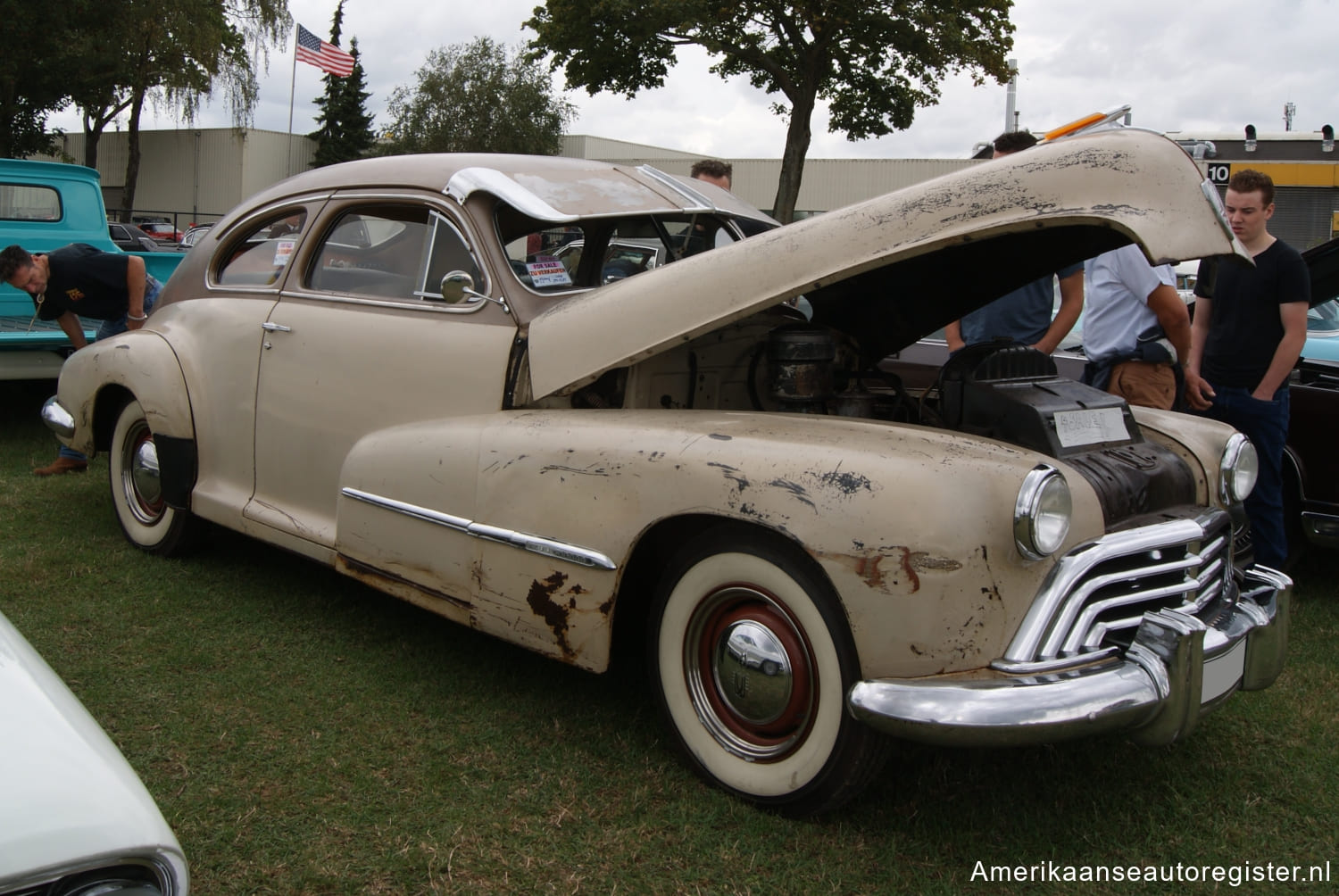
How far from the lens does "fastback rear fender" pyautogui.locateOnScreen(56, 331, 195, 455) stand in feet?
13.7

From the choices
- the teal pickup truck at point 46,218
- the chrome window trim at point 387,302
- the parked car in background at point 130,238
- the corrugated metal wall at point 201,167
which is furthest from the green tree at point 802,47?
the corrugated metal wall at point 201,167

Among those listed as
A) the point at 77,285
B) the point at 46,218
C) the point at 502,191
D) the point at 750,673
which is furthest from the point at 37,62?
the point at 750,673

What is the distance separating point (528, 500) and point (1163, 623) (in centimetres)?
159

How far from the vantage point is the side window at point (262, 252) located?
4047 millimetres

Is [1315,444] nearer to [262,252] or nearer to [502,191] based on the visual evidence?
[502,191]

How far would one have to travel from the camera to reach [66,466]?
5918 millimetres

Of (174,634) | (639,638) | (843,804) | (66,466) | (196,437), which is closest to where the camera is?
(843,804)

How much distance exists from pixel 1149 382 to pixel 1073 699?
8.86 ft

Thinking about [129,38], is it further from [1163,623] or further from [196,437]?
[1163,623]

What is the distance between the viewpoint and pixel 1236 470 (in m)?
2.95

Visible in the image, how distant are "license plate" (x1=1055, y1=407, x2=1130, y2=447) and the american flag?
101 ft

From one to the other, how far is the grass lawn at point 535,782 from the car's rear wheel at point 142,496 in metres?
0.57

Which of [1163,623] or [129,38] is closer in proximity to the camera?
[1163,623]

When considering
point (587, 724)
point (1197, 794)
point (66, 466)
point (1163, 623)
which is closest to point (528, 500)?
point (587, 724)
